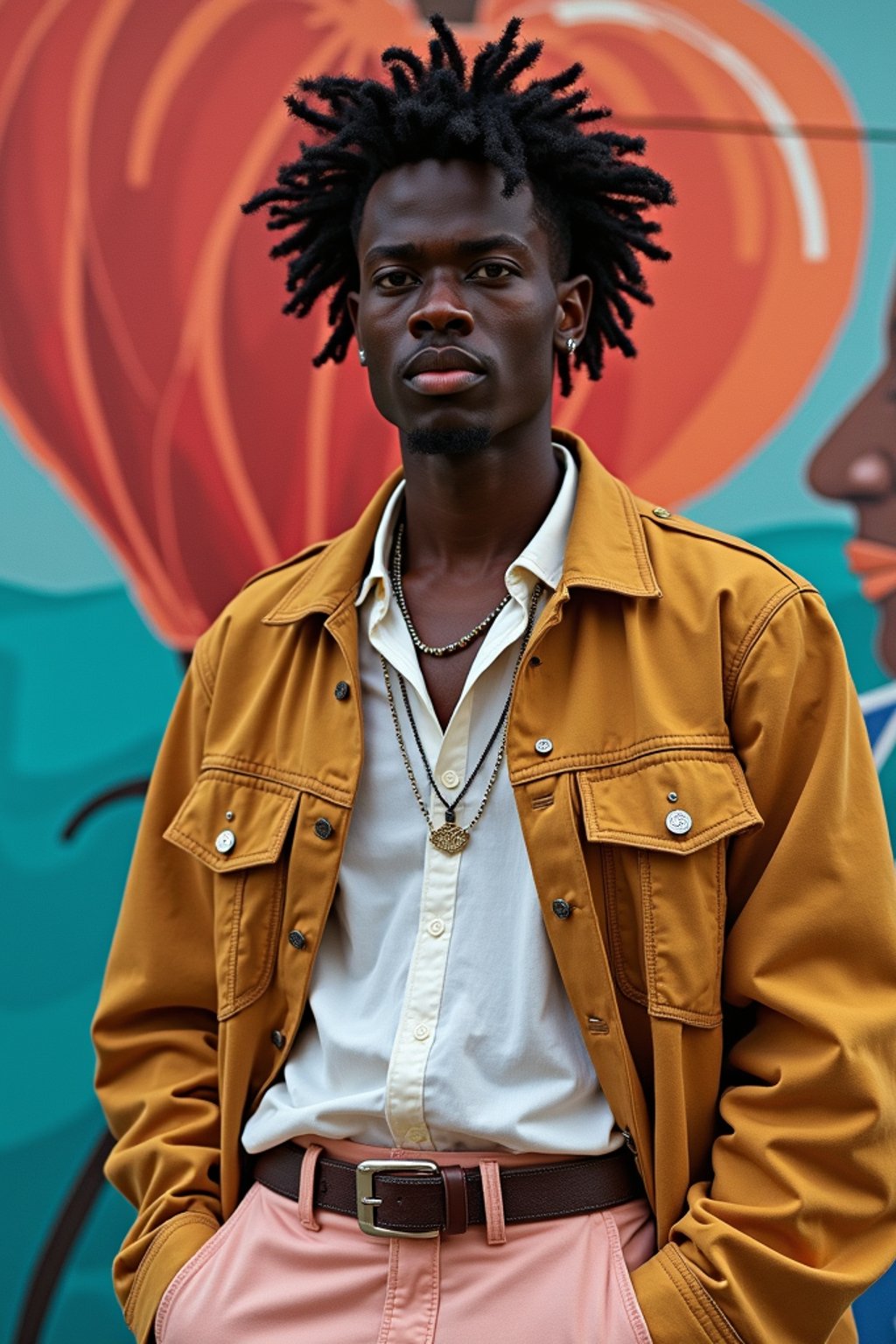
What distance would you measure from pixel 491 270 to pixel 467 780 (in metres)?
0.81

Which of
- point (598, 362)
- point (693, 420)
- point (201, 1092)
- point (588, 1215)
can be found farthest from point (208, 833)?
point (693, 420)

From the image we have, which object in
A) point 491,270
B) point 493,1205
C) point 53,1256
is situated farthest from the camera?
point 53,1256

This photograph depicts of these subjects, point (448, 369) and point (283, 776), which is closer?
point (448, 369)

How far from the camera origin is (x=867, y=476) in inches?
118

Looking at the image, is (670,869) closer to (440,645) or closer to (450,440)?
(440,645)

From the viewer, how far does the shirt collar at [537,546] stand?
2248 mm

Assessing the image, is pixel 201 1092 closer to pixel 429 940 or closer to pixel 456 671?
pixel 429 940

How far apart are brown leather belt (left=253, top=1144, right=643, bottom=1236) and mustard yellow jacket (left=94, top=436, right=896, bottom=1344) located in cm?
8

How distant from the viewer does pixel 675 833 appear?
203 centimetres

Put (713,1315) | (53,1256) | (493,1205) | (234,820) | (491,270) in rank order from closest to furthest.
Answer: (713,1315)
(493,1205)
(491,270)
(234,820)
(53,1256)

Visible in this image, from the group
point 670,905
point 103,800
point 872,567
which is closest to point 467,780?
point 670,905

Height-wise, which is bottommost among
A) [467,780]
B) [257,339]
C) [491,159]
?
[467,780]

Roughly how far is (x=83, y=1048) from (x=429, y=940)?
1.21m

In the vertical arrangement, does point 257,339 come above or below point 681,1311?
above
